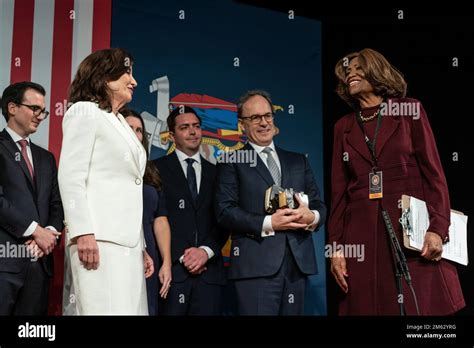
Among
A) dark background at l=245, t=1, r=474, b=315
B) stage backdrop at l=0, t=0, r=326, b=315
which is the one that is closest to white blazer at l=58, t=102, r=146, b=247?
stage backdrop at l=0, t=0, r=326, b=315

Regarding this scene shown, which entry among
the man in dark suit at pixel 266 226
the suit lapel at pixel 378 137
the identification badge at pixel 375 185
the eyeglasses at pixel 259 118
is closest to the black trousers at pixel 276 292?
the man in dark suit at pixel 266 226

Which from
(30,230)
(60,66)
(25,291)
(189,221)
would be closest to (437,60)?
(189,221)

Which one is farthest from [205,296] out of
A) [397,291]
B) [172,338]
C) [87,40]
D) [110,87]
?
[87,40]

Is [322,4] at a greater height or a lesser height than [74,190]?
greater

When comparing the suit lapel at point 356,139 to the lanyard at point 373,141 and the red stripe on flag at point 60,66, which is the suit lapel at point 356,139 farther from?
the red stripe on flag at point 60,66

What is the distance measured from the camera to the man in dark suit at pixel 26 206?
4109 millimetres

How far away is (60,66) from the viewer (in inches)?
192

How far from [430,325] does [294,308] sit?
74 cm

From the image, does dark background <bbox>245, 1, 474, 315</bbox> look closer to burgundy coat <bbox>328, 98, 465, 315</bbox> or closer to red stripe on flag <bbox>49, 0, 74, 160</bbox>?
burgundy coat <bbox>328, 98, 465, 315</bbox>

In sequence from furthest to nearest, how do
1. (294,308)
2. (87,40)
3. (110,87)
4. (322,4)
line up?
1. (322,4)
2. (87,40)
3. (294,308)
4. (110,87)

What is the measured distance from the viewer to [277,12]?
5.53m

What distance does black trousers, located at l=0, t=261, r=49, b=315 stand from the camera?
4.09m

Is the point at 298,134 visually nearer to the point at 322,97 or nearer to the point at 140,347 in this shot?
the point at 322,97

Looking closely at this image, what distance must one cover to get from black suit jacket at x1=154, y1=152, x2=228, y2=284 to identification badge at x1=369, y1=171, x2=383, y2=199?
3.15ft
